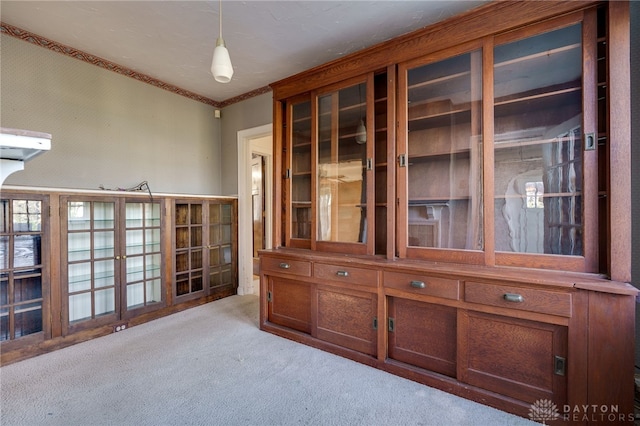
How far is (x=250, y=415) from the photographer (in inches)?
63.5

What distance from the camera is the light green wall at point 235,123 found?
3.73m

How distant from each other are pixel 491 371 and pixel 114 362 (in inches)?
107

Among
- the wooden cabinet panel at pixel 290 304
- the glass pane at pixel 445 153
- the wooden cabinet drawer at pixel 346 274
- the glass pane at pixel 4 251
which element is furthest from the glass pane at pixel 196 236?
the glass pane at pixel 445 153

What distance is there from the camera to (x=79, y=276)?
2598 millimetres

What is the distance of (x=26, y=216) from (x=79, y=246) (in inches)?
18.1

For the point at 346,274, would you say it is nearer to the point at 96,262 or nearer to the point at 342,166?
the point at 342,166

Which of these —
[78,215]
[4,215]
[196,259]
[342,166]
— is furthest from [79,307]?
[342,166]

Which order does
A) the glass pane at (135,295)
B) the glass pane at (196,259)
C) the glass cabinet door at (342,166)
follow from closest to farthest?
1. the glass cabinet door at (342,166)
2. the glass pane at (135,295)
3. the glass pane at (196,259)

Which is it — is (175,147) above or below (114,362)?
above

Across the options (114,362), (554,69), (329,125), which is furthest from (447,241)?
(114,362)

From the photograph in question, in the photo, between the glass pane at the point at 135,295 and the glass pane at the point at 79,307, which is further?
the glass pane at the point at 135,295

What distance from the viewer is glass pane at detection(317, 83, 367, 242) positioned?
7.92 ft

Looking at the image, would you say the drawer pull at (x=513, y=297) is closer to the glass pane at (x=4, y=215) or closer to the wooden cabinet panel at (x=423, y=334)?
the wooden cabinet panel at (x=423, y=334)

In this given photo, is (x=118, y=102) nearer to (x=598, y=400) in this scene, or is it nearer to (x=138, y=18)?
(x=138, y=18)
